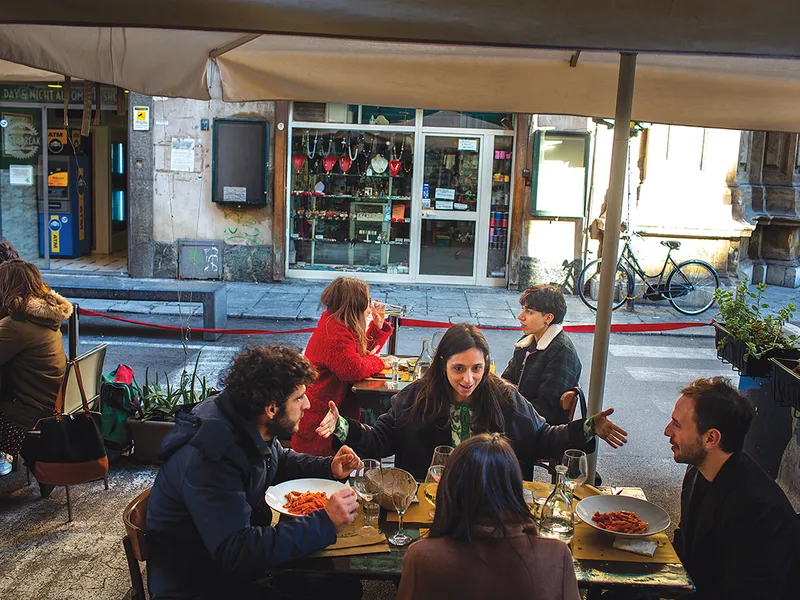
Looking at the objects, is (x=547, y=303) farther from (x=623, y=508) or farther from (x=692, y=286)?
(x=692, y=286)

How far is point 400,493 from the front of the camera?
3.31 m

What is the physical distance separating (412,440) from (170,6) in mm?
2278

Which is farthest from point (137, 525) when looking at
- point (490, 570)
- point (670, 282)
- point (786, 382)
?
point (670, 282)

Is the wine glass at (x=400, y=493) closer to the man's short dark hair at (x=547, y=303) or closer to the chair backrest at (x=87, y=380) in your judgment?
the man's short dark hair at (x=547, y=303)

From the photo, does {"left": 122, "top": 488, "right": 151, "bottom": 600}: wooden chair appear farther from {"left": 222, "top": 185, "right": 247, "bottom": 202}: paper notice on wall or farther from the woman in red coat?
{"left": 222, "top": 185, "right": 247, "bottom": 202}: paper notice on wall

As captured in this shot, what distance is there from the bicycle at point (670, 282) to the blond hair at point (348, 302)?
25.3 feet

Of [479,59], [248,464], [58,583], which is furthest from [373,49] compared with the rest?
[58,583]

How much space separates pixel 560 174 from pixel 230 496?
11077mm

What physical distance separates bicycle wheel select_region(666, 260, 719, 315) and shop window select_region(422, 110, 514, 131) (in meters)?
3.44

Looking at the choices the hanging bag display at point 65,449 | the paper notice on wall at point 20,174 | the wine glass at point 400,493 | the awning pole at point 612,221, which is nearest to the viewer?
the wine glass at point 400,493

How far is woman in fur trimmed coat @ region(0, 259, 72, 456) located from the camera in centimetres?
528

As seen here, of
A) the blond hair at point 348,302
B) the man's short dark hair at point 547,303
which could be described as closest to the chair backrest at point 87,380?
the blond hair at point 348,302

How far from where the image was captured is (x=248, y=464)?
3146mm

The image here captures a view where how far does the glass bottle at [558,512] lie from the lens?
3.32 m
